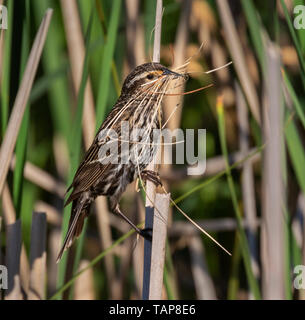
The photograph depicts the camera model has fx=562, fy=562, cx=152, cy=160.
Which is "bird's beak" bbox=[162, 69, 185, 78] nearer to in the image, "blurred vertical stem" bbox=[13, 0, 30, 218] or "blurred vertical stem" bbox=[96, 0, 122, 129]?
"blurred vertical stem" bbox=[96, 0, 122, 129]

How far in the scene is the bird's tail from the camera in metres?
1.86

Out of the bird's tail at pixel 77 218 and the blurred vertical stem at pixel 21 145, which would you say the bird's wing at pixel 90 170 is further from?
the blurred vertical stem at pixel 21 145

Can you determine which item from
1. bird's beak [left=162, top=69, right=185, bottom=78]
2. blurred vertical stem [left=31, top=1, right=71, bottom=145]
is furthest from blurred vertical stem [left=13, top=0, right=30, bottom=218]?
bird's beak [left=162, top=69, right=185, bottom=78]

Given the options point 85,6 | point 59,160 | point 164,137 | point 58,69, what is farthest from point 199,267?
point 85,6

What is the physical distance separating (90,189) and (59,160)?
66 cm

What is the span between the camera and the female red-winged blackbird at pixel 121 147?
187cm

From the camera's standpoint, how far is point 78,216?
195 centimetres

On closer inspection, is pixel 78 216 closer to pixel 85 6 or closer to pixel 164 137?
pixel 164 137

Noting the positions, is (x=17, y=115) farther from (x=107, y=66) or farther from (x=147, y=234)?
(x=147, y=234)

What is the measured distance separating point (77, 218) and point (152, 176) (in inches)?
13.2

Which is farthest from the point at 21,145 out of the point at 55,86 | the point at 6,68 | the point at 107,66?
the point at 55,86

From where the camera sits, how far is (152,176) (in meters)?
1.79

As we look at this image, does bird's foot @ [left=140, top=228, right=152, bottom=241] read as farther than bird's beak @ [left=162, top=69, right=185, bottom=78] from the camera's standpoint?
No
